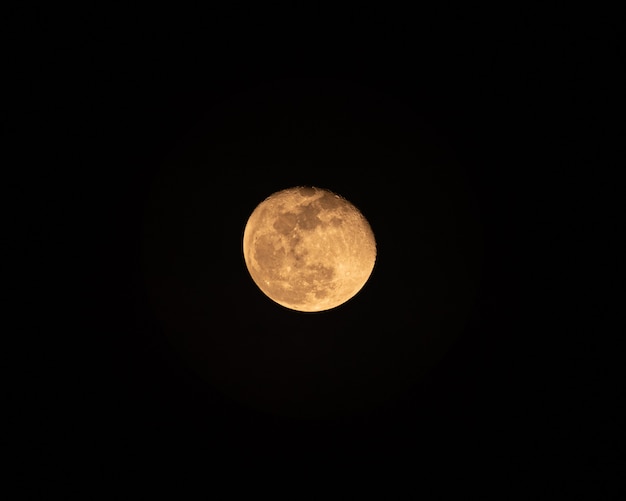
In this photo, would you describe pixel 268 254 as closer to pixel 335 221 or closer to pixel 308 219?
pixel 308 219

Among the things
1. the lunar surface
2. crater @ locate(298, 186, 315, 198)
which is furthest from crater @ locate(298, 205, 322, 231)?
crater @ locate(298, 186, 315, 198)

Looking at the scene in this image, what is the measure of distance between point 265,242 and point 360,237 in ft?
2.37

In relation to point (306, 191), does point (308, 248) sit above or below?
below

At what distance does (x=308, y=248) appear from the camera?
2.52 m

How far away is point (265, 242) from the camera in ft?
8.54

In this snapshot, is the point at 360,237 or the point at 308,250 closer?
the point at 308,250

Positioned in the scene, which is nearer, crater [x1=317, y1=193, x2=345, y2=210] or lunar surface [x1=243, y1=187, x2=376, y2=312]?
lunar surface [x1=243, y1=187, x2=376, y2=312]

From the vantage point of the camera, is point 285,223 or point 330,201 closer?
point 285,223

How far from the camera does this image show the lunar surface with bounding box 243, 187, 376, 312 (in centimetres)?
253

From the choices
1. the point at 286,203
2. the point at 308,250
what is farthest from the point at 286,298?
the point at 286,203

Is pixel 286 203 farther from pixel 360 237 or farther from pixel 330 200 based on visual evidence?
pixel 360 237

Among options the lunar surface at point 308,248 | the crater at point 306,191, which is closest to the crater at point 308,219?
the lunar surface at point 308,248

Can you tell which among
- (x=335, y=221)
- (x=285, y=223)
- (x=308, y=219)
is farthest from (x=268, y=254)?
(x=335, y=221)

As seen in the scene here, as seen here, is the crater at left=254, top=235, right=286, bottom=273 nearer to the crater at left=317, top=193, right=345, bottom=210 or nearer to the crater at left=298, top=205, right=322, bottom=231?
the crater at left=298, top=205, right=322, bottom=231
